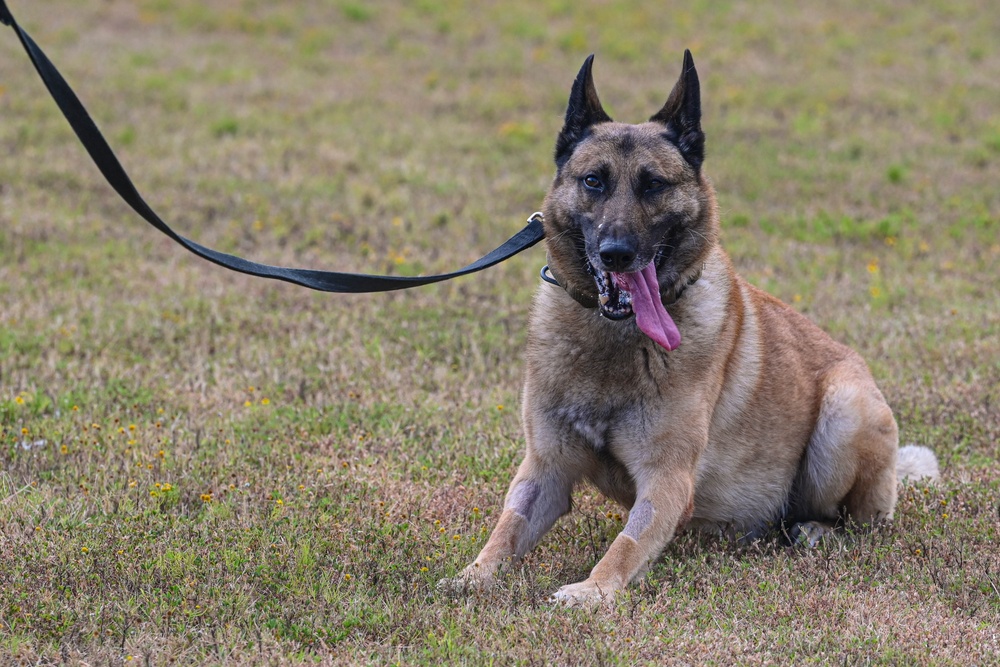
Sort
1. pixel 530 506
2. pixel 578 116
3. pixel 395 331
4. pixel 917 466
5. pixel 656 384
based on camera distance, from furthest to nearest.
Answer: pixel 395 331, pixel 917 466, pixel 578 116, pixel 530 506, pixel 656 384

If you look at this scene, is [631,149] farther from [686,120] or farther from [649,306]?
[649,306]

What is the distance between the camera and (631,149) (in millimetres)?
4461

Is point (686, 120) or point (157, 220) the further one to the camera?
point (686, 120)

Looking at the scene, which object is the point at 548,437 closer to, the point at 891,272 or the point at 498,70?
the point at 891,272

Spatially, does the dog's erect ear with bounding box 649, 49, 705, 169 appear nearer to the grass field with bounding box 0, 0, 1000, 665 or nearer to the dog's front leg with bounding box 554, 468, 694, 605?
the dog's front leg with bounding box 554, 468, 694, 605

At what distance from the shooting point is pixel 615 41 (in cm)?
1764

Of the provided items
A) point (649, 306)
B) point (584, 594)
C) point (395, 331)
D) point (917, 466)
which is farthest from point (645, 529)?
point (395, 331)

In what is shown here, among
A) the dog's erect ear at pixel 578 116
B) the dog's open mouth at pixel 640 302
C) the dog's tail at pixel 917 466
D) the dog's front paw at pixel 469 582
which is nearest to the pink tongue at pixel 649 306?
the dog's open mouth at pixel 640 302

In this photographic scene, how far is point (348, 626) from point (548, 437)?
43.9 inches

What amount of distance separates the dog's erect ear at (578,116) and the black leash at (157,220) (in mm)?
337

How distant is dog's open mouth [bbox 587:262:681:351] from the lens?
168 inches

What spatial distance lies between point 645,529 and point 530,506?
1.69 feet

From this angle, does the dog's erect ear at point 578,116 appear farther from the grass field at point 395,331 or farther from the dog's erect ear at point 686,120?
the grass field at point 395,331

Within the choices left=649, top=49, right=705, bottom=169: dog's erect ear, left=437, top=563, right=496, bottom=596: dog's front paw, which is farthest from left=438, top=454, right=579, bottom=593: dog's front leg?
left=649, top=49, right=705, bottom=169: dog's erect ear
